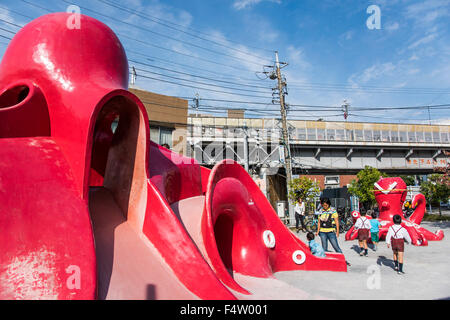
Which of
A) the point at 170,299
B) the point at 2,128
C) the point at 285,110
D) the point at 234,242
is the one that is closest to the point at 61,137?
the point at 2,128

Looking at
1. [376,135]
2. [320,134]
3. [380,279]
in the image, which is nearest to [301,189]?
[380,279]

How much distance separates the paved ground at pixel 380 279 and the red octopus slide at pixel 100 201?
0.58 metres

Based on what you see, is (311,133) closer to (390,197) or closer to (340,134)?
(340,134)

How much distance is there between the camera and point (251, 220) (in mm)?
6953

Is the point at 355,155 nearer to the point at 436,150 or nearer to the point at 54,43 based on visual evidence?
the point at 436,150

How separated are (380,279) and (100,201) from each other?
20.3 feet

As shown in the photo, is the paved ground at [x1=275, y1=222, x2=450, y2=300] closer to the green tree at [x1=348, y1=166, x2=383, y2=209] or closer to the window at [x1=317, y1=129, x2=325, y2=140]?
the green tree at [x1=348, y1=166, x2=383, y2=209]

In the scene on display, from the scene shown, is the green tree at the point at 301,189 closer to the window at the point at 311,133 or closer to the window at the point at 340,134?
the window at the point at 311,133

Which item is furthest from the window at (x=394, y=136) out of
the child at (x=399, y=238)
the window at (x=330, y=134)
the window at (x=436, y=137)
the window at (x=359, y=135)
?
the child at (x=399, y=238)

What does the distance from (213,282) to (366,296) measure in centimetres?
295

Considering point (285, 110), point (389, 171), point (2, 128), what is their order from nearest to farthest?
point (2, 128)
point (285, 110)
point (389, 171)

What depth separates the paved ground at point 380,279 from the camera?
5867mm

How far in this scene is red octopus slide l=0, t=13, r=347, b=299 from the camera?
4.15m

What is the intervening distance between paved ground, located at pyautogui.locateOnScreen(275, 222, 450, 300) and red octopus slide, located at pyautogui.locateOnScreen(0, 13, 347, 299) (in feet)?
1.91
